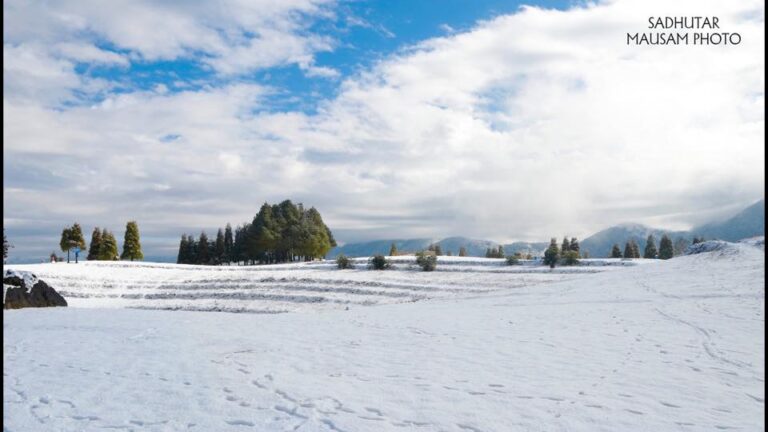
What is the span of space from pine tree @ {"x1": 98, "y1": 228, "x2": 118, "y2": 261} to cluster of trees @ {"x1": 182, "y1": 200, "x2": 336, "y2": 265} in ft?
53.0

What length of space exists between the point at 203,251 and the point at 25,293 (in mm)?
67317

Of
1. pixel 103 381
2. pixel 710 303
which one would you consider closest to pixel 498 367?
pixel 103 381

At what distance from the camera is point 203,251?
8912 centimetres

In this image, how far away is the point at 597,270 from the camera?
47875mm

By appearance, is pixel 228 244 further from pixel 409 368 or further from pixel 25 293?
pixel 409 368

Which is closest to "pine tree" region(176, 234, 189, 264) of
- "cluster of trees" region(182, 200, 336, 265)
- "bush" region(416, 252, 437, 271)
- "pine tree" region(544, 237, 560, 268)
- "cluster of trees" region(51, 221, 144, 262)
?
"cluster of trees" region(182, 200, 336, 265)

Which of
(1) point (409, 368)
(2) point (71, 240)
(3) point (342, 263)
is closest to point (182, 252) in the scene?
(2) point (71, 240)

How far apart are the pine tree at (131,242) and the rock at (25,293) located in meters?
53.3

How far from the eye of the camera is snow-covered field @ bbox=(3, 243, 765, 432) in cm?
661

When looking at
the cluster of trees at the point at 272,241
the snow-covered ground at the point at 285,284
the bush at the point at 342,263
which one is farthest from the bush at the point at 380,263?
the cluster of trees at the point at 272,241

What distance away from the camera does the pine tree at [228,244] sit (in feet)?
305

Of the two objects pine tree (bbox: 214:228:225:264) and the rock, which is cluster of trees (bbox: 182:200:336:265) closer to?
pine tree (bbox: 214:228:225:264)

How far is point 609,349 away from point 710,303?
10.5m

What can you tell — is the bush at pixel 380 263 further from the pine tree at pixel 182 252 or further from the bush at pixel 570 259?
the pine tree at pixel 182 252
